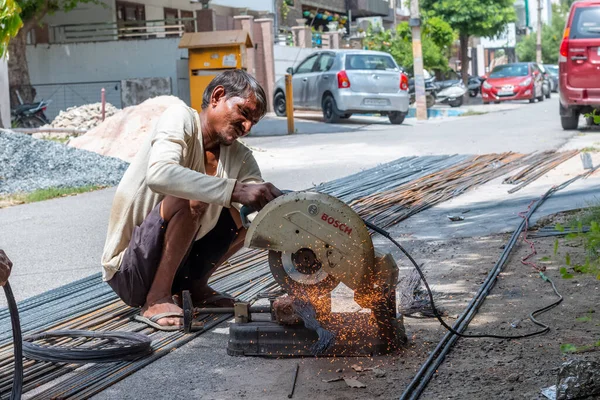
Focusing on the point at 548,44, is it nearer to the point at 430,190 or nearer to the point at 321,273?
the point at 430,190

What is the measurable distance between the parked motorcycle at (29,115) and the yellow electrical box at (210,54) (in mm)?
4172

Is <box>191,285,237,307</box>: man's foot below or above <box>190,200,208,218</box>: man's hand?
below

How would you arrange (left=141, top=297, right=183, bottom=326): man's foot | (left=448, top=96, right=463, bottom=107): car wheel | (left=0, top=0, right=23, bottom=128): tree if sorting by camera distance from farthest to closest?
(left=448, top=96, right=463, bottom=107): car wheel, (left=0, top=0, right=23, bottom=128): tree, (left=141, top=297, right=183, bottom=326): man's foot

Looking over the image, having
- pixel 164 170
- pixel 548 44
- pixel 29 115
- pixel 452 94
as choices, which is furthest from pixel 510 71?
pixel 548 44

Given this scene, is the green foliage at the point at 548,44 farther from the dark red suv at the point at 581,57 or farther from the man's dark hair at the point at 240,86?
the man's dark hair at the point at 240,86

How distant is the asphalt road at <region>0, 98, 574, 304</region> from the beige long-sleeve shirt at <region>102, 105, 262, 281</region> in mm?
1555

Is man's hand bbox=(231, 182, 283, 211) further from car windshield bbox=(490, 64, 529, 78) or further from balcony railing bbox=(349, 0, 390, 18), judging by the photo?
balcony railing bbox=(349, 0, 390, 18)

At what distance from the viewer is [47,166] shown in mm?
13656

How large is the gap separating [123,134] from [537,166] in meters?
7.35

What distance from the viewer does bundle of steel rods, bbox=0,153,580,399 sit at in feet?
13.4

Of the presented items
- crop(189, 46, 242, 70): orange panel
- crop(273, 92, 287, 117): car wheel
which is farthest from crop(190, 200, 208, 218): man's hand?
crop(273, 92, 287, 117): car wheel

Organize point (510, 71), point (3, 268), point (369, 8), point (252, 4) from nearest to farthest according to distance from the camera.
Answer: point (3, 268), point (510, 71), point (252, 4), point (369, 8)

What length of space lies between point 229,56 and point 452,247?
49.5ft

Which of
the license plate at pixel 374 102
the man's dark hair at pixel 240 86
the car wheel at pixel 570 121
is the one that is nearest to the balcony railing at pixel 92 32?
the license plate at pixel 374 102
